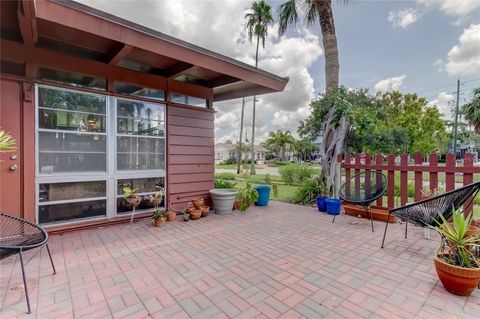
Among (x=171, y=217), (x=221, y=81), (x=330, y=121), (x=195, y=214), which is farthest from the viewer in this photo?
(x=330, y=121)

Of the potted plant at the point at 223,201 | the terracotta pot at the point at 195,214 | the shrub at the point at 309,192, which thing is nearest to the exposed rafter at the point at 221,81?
the potted plant at the point at 223,201

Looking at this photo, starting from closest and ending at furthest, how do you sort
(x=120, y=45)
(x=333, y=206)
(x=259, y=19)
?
(x=120, y=45), (x=333, y=206), (x=259, y=19)

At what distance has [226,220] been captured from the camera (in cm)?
445

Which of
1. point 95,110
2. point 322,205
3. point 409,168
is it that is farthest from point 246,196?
point 95,110

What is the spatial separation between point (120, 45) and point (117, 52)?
19cm

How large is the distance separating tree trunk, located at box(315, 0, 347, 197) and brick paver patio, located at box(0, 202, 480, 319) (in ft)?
7.03

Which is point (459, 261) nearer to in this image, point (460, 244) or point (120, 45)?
point (460, 244)

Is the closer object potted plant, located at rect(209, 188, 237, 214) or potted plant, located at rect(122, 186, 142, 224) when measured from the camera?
potted plant, located at rect(122, 186, 142, 224)

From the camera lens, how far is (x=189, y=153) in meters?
5.05

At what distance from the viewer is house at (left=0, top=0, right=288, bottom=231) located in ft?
10.3

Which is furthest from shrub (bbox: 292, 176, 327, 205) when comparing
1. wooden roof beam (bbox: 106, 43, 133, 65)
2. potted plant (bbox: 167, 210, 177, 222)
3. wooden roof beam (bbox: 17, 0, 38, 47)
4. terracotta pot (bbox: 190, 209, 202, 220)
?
wooden roof beam (bbox: 17, 0, 38, 47)

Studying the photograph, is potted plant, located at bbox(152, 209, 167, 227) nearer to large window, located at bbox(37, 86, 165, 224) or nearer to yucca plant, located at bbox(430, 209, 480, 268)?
large window, located at bbox(37, 86, 165, 224)

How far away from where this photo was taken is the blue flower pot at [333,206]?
190 inches

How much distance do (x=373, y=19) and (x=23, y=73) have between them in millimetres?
8239
